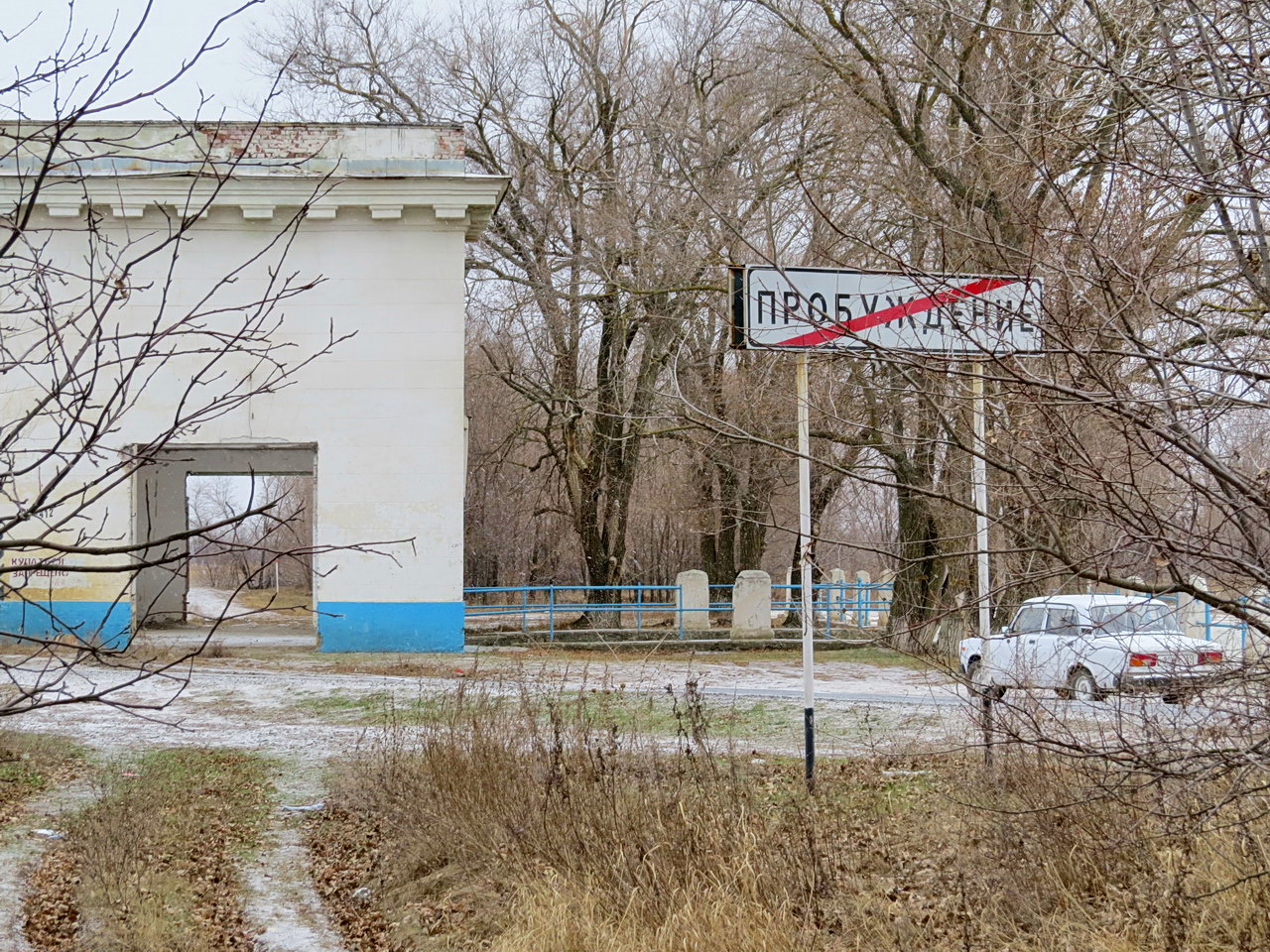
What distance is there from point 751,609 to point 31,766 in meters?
15.0

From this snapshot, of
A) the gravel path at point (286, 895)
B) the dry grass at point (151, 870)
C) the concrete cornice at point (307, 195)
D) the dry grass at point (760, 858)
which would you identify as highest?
the concrete cornice at point (307, 195)

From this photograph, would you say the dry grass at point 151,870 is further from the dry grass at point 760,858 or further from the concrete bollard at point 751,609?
the concrete bollard at point 751,609

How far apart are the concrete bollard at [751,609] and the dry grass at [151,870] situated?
567 inches

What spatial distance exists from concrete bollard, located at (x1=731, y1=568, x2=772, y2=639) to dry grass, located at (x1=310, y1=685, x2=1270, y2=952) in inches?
Result: 592

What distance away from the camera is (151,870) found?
7453 mm

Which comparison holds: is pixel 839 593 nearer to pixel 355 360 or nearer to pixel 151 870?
pixel 355 360

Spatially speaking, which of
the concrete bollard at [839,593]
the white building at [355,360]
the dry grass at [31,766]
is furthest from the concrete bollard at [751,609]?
the dry grass at [31,766]

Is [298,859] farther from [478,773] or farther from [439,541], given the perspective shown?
[439,541]

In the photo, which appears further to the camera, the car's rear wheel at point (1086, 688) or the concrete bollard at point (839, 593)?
the concrete bollard at point (839, 593)

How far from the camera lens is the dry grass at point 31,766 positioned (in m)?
9.53

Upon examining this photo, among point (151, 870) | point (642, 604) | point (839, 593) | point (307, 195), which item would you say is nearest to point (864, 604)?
point (642, 604)

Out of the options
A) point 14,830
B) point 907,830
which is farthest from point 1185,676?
point 14,830

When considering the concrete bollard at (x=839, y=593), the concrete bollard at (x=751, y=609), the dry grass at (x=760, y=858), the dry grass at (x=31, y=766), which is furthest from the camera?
the concrete bollard at (x=839, y=593)

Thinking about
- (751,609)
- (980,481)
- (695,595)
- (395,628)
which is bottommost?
(395,628)
